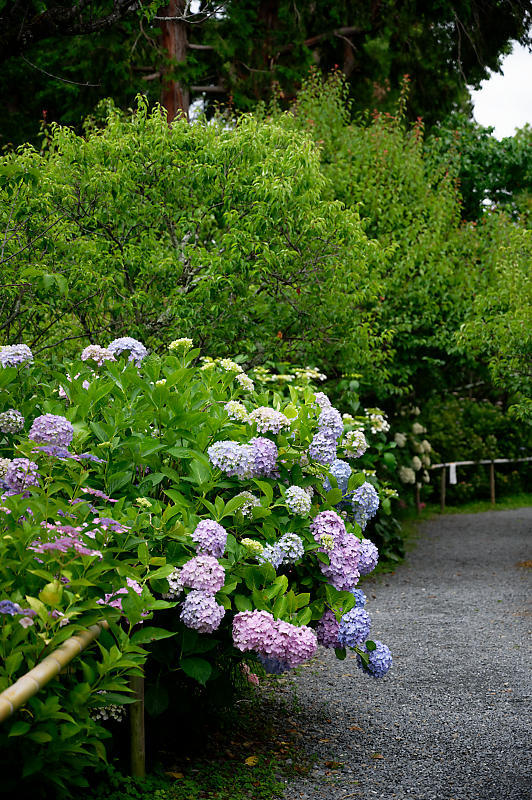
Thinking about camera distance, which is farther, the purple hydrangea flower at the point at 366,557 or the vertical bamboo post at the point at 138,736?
the purple hydrangea flower at the point at 366,557

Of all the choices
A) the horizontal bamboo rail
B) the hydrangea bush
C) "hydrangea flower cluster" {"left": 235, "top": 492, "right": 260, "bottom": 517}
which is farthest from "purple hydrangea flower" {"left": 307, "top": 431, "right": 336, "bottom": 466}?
the horizontal bamboo rail

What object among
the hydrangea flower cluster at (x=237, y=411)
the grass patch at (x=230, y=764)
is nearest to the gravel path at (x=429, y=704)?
the grass patch at (x=230, y=764)

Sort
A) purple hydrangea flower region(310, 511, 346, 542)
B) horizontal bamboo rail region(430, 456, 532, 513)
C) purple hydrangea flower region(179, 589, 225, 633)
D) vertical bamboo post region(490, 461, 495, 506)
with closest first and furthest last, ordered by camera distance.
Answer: purple hydrangea flower region(179, 589, 225, 633) < purple hydrangea flower region(310, 511, 346, 542) < horizontal bamboo rail region(430, 456, 532, 513) < vertical bamboo post region(490, 461, 495, 506)

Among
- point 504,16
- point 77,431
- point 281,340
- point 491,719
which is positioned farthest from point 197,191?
point 504,16

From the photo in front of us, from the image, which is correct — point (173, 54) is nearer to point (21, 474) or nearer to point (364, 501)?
point (364, 501)

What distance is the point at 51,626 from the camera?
2264 mm

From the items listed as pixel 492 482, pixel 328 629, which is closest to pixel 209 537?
pixel 328 629

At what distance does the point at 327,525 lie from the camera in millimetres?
3383

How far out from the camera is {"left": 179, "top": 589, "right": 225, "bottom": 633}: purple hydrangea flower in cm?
283

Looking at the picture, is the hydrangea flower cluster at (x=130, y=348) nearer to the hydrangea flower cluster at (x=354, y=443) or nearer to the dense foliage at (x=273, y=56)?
the hydrangea flower cluster at (x=354, y=443)

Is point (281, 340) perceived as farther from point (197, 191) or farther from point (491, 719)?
point (491, 719)

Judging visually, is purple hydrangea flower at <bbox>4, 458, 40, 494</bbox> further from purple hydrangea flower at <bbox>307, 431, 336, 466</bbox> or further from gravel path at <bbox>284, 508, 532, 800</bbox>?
gravel path at <bbox>284, 508, 532, 800</bbox>

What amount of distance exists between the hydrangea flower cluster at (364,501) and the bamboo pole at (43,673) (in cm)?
155

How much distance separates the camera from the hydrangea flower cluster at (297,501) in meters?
3.27
